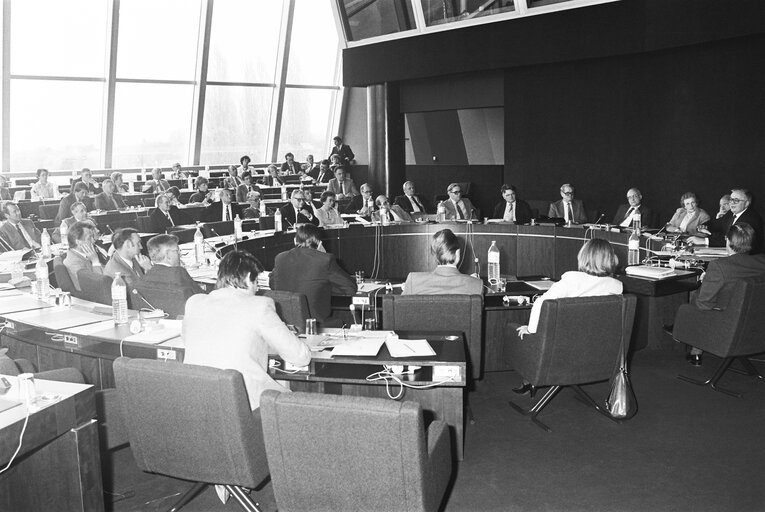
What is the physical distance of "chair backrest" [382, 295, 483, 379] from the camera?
429 centimetres

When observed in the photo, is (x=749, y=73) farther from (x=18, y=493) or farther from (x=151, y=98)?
(x=151, y=98)

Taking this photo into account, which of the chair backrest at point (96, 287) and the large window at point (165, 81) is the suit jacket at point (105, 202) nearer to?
the large window at point (165, 81)

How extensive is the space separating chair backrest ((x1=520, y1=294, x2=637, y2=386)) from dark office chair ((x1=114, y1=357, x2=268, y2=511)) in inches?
71.8

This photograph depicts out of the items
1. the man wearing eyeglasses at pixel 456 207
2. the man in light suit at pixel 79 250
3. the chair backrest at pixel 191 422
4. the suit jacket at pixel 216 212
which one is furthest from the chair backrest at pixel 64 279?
the man wearing eyeglasses at pixel 456 207

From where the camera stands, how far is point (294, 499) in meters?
2.72

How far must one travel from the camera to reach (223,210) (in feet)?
34.4

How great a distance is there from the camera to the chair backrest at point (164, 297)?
4727mm

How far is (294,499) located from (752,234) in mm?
3989

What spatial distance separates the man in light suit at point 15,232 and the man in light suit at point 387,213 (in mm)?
4118

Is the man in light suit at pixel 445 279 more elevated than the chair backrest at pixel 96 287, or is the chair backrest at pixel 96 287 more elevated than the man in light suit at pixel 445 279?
the man in light suit at pixel 445 279

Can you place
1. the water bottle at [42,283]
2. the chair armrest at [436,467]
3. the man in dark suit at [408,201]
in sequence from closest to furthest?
the chair armrest at [436,467] → the water bottle at [42,283] → the man in dark suit at [408,201]

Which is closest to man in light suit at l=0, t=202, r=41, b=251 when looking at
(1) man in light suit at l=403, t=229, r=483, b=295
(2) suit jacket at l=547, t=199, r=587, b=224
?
(1) man in light suit at l=403, t=229, r=483, b=295

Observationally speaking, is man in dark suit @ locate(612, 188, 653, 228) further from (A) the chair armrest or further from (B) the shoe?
(A) the chair armrest

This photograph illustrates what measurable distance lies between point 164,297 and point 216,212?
6609mm
